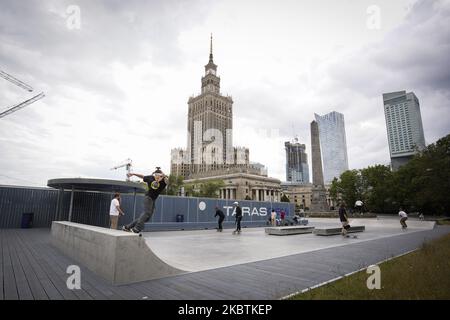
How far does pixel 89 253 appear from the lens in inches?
224

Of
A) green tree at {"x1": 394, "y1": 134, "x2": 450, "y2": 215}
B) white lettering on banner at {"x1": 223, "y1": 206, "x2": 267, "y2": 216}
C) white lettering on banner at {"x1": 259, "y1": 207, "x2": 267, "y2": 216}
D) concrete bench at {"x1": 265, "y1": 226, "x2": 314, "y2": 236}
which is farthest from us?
green tree at {"x1": 394, "y1": 134, "x2": 450, "y2": 215}

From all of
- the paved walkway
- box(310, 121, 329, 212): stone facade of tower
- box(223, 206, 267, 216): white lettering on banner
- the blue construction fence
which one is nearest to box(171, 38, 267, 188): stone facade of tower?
box(310, 121, 329, 212): stone facade of tower

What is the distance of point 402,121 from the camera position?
14200 cm

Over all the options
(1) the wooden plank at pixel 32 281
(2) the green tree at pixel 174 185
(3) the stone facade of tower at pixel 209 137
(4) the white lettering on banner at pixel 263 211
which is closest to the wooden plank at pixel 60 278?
(1) the wooden plank at pixel 32 281

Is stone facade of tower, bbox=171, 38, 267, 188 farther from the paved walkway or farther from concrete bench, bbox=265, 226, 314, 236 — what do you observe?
the paved walkway

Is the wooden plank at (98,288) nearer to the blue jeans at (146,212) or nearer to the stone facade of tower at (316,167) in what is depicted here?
the blue jeans at (146,212)

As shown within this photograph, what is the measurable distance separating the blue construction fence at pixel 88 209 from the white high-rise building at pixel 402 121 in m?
142

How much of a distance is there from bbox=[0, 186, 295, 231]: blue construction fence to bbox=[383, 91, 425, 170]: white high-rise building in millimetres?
141597

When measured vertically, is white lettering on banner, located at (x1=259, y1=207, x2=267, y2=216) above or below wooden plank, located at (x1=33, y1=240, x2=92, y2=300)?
above

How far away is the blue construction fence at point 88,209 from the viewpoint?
16.5 meters

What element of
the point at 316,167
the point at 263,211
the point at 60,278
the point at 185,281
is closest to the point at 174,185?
the point at 316,167

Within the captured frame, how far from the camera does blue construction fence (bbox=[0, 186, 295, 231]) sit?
16.5 m
